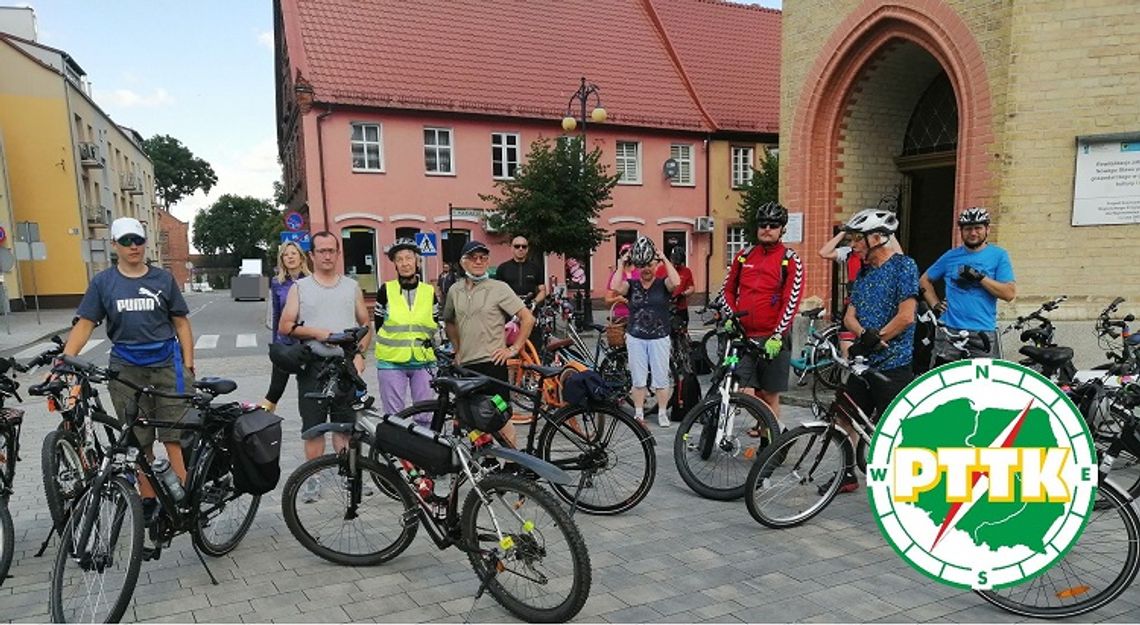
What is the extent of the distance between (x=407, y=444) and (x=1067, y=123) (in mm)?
7225

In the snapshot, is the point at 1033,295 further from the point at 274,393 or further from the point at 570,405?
the point at 274,393

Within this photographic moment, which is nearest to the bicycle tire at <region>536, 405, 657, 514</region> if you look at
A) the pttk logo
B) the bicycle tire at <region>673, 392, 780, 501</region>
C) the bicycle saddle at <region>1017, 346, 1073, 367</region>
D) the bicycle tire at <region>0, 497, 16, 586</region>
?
the bicycle tire at <region>673, 392, 780, 501</region>

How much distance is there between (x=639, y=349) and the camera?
6.39 m

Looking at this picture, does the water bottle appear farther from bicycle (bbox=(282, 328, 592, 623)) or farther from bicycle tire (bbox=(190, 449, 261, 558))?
bicycle (bbox=(282, 328, 592, 623))

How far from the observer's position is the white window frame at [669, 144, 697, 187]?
85.6 ft

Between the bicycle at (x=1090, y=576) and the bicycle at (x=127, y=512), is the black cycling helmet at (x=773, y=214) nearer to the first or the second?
the bicycle at (x=1090, y=576)

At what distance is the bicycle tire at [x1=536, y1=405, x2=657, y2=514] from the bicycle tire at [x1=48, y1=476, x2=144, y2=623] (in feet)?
7.32

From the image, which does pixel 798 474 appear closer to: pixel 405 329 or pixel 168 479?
pixel 405 329

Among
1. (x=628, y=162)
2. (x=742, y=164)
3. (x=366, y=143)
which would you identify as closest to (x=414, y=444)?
(x=366, y=143)

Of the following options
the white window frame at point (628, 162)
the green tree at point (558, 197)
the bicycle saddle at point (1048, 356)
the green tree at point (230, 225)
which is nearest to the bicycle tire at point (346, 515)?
the bicycle saddle at point (1048, 356)

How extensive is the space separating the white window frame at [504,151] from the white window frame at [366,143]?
12.7 feet

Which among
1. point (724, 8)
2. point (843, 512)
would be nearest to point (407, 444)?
point (843, 512)

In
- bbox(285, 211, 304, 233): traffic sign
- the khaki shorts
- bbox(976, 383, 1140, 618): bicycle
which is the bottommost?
bbox(976, 383, 1140, 618): bicycle

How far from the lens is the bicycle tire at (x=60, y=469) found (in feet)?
13.1
